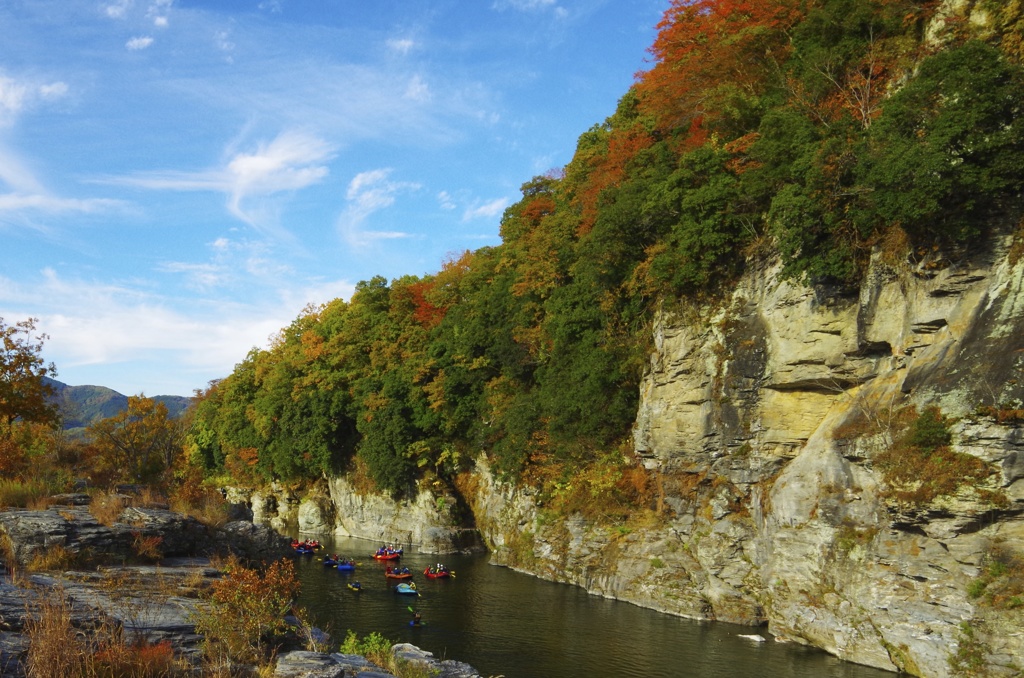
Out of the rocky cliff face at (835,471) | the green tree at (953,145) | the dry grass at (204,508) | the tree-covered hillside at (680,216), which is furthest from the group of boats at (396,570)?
the green tree at (953,145)

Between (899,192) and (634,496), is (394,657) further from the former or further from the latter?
(634,496)

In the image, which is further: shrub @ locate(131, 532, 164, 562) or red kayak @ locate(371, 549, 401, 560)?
red kayak @ locate(371, 549, 401, 560)

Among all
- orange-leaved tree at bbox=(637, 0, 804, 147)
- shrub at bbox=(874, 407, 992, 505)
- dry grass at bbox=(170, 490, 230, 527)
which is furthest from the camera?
orange-leaved tree at bbox=(637, 0, 804, 147)

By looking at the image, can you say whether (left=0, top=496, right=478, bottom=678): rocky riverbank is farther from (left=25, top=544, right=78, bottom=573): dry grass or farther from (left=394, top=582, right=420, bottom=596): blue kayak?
(left=394, top=582, right=420, bottom=596): blue kayak

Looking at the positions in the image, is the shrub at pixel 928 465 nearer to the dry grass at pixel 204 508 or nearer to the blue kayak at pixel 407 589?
the dry grass at pixel 204 508

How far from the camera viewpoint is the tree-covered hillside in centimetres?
1992

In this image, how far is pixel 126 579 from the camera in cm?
1279

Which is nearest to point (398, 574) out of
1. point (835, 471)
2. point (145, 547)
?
point (145, 547)

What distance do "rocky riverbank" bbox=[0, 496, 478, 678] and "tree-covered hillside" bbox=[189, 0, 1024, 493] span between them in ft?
63.9

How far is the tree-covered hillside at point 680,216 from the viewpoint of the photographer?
19922mm

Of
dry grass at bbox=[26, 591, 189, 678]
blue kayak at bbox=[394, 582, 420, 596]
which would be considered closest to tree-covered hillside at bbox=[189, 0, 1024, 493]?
blue kayak at bbox=[394, 582, 420, 596]

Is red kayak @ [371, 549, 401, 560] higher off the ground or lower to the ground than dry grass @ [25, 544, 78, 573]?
lower

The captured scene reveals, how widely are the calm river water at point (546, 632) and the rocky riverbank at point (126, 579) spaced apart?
6962mm

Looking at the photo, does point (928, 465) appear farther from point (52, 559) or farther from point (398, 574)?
point (398, 574)
